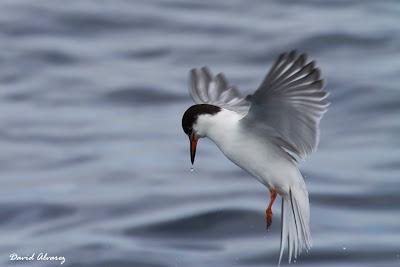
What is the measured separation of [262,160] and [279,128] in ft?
0.70

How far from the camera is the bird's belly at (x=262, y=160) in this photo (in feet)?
22.7

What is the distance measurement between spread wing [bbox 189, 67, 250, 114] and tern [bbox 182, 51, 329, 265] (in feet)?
0.72

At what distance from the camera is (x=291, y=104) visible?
22.1 feet

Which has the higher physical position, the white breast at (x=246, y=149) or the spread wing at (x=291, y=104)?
the spread wing at (x=291, y=104)

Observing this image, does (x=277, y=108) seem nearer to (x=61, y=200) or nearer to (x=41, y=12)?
(x=61, y=200)

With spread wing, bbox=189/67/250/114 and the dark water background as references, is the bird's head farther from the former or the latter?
the dark water background

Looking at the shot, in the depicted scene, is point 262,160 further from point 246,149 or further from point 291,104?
point 291,104

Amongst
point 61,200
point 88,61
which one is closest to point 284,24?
point 88,61

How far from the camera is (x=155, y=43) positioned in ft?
58.2

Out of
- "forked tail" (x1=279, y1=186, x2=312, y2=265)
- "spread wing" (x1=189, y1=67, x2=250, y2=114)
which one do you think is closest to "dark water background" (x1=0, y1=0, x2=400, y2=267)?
"spread wing" (x1=189, y1=67, x2=250, y2=114)
